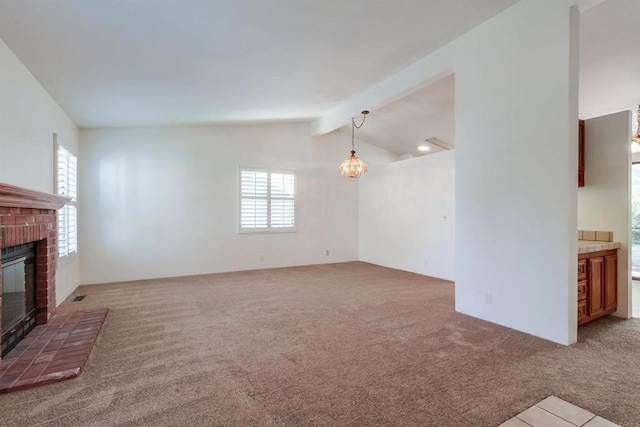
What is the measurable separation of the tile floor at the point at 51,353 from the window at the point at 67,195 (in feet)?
4.73

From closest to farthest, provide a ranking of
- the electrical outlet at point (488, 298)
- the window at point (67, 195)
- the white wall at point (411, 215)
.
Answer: the electrical outlet at point (488, 298), the window at point (67, 195), the white wall at point (411, 215)

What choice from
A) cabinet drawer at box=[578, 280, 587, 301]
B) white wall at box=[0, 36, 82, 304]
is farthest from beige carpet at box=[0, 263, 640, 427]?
white wall at box=[0, 36, 82, 304]

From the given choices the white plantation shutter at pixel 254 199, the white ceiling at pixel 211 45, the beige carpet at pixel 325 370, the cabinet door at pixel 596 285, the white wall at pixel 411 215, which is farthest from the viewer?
the white plantation shutter at pixel 254 199

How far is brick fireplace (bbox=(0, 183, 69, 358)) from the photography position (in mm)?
2475

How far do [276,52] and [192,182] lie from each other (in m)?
3.65

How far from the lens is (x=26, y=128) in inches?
128

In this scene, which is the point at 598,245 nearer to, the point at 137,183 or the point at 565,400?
the point at 565,400

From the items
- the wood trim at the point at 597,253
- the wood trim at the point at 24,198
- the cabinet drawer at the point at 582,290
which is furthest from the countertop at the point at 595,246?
the wood trim at the point at 24,198

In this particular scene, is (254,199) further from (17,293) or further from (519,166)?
(519,166)

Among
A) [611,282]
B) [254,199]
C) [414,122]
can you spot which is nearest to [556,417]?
[611,282]

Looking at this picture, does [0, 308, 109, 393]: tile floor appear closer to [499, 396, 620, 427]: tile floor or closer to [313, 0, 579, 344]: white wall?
[499, 396, 620, 427]: tile floor

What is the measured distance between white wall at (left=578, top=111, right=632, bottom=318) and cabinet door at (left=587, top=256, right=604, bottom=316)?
386 mm

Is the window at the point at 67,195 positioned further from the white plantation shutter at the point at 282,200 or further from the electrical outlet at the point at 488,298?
the electrical outlet at the point at 488,298

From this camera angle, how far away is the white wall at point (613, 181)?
139 inches
